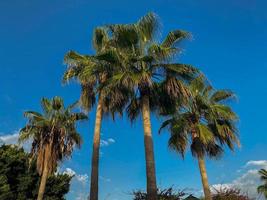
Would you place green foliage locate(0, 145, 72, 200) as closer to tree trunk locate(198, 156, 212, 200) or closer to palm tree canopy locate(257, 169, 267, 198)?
tree trunk locate(198, 156, 212, 200)

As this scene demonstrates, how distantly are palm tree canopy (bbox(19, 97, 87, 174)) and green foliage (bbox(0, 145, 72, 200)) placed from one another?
12.2ft

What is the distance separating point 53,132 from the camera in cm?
2386

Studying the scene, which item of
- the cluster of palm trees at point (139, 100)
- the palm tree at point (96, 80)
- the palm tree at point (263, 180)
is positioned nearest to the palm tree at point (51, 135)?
the cluster of palm trees at point (139, 100)

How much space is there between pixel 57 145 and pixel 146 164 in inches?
447

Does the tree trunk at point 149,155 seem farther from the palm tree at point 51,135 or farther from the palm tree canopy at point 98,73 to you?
the palm tree at point 51,135

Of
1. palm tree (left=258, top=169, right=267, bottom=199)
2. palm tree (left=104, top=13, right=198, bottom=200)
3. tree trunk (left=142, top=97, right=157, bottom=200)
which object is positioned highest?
palm tree (left=258, top=169, right=267, bottom=199)

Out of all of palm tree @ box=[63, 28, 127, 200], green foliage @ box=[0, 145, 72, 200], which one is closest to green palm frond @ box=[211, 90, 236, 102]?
palm tree @ box=[63, 28, 127, 200]

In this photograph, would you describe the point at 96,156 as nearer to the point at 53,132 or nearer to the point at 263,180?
the point at 53,132

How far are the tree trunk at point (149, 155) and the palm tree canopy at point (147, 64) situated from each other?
2.20 feet

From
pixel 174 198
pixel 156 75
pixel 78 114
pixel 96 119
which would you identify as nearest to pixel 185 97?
pixel 156 75

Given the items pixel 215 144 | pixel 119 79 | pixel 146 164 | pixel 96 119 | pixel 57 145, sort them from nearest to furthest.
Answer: pixel 146 164
pixel 119 79
pixel 96 119
pixel 215 144
pixel 57 145

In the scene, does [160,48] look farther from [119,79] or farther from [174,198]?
[174,198]

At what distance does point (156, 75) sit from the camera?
1565 centimetres

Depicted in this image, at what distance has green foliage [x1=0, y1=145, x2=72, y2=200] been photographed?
27703 mm
